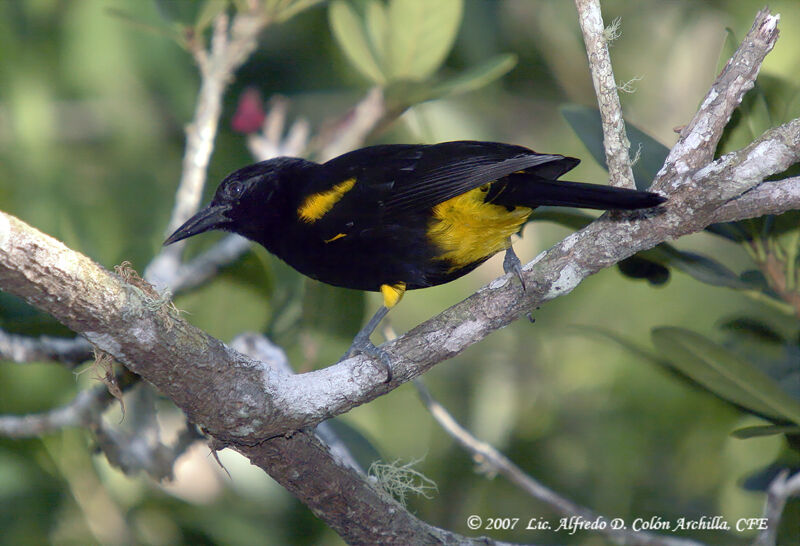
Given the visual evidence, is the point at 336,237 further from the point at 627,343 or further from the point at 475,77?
the point at 627,343

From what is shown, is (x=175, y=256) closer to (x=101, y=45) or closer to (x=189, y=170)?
(x=189, y=170)

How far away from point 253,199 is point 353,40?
0.74 metres

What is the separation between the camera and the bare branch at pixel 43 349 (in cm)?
244

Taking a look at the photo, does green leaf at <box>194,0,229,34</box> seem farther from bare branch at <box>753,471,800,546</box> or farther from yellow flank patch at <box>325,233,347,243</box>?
bare branch at <box>753,471,800,546</box>

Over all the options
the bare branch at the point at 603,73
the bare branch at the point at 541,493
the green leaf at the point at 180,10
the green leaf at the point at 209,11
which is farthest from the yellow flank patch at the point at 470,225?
the green leaf at the point at 180,10

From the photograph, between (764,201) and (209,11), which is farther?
(209,11)

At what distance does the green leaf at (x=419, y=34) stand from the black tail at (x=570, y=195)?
2.86ft

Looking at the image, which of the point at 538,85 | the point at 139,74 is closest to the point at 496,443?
the point at 538,85

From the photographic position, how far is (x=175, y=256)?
2846 millimetres

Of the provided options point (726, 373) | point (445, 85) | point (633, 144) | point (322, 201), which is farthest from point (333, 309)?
point (726, 373)

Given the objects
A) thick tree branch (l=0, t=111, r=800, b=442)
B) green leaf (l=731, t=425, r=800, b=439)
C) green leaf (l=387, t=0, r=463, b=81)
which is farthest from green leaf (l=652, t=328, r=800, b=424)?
green leaf (l=387, t=0, r=463, b=81)

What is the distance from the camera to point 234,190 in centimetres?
290

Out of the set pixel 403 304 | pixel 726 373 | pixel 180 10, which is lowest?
pixel 726 373

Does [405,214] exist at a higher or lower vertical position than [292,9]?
lower
